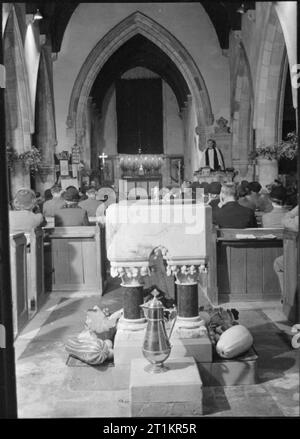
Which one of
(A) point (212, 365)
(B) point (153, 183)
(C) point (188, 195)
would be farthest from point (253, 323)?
(B) point (153, 183)

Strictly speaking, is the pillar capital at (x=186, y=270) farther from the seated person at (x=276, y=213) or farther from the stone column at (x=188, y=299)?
the seated person at (x=276, y=213)

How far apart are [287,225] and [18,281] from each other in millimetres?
2504

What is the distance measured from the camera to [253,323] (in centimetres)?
473

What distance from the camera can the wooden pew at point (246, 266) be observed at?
217 inches

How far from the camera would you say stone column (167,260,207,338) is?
138 inches

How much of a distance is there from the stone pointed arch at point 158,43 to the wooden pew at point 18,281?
37.1 feet

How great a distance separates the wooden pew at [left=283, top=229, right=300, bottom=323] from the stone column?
1.39 m

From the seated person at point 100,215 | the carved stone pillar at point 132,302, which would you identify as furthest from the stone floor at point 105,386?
the seated person at point 100,215

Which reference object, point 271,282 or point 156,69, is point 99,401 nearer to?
point 271,282

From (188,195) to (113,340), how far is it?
5004 mm

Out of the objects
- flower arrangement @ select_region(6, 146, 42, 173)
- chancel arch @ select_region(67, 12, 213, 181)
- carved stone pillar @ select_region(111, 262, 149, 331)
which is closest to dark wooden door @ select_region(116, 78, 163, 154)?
chancel arch @ select_region(67, 12, 213, 181)

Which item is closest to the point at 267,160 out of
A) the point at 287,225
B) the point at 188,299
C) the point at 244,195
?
the point at 244,195

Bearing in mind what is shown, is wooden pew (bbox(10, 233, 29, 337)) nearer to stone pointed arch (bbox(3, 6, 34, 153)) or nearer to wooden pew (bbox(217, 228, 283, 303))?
wooden pew (bbox(217, 228, 283, 303))
